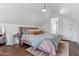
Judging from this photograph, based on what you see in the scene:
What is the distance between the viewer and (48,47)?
5.60ft

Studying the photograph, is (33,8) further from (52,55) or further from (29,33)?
(52,55)

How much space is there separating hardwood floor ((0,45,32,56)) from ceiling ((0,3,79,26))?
1.43 feet

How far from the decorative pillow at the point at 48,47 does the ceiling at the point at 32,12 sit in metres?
0.35

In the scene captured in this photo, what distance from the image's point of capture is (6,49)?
1698 millimetres

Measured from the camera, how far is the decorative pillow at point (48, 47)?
5.59 ft

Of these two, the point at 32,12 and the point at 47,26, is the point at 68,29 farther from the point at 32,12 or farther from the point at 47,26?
the point at 32,12

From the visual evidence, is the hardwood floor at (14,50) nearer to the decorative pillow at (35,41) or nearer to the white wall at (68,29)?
the decorative pillow at (35,41)

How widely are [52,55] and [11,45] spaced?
2.43ft

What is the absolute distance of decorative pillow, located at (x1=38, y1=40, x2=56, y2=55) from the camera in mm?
1705

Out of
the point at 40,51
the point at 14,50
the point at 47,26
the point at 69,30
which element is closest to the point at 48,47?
the point at 40,51

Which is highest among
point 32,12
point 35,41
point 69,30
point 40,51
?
point 32,12

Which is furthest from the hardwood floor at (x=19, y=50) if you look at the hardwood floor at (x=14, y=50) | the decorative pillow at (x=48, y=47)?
the decorative pillow at (x=48, y=47)

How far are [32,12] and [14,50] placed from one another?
2.45 ft

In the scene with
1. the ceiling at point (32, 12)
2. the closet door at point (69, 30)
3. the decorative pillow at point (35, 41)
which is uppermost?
the ceiling at point (32, 12)
